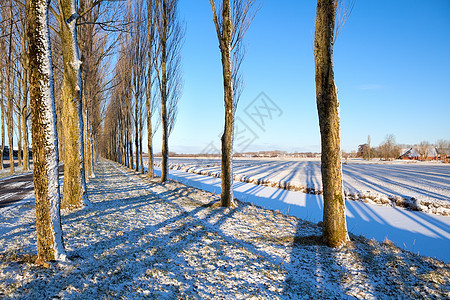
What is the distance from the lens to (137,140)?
21.0 m

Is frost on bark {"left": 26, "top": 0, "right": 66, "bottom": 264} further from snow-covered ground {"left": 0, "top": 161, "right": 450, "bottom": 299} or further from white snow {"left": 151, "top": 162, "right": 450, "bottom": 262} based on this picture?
white snow {"left": 151, "top": 162, "right": 450, "bottom": 262}

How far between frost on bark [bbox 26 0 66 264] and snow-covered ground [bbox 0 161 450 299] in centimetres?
43

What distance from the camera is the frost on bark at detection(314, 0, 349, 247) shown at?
173 inches

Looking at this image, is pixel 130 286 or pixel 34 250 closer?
pixel 130 286

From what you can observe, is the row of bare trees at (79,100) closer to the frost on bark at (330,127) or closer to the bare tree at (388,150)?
the frost on bark at (330,127)

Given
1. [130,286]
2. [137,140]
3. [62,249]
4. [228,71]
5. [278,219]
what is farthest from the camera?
[137,140]

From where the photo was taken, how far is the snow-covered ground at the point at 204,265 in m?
2.82

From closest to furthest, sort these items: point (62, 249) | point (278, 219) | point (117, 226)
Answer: point (62, 249)
point (117, 226)
point (278, 219)

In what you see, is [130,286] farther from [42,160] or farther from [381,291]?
[381,291]

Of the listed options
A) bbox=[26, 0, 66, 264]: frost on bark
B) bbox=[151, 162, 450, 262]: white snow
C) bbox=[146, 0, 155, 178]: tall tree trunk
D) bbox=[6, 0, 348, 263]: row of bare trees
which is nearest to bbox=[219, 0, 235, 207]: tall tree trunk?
bbox=[6, 0, 348, 263]: row of bare trees

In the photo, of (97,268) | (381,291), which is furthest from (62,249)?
(381,291)

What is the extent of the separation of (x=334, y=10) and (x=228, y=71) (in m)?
3.82

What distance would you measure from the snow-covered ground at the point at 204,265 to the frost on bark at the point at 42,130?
431 millimetres

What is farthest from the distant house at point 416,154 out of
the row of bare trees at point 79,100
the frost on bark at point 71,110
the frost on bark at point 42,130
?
the frost on bark at point 42,130
